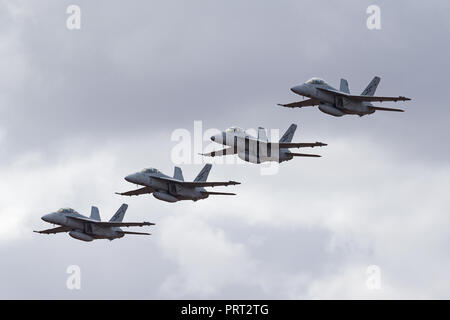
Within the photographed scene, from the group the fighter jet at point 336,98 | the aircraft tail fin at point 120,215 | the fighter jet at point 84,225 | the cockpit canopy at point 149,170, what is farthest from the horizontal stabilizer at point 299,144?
the aircraft tail fin at point 120,215

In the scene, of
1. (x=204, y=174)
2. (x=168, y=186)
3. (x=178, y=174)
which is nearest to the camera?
(x=168, y=186)

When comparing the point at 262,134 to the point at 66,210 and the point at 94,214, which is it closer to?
the point at 94,214

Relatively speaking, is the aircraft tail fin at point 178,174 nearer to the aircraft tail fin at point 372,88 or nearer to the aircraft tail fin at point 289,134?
the aircraft tail fin at point 289,134

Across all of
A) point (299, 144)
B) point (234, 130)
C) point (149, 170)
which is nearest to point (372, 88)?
point (299, 144)

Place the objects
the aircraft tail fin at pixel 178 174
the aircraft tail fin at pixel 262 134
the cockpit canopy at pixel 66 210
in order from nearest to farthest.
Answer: the aircraft tail fin at pixel 262 134 < the aircraft tail fin at pixel 178 174 < the cockpit canopy at pixel 66 210

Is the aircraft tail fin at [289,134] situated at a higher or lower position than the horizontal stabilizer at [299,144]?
higher

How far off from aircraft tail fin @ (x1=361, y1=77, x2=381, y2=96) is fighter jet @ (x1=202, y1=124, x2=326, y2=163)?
1221 cm

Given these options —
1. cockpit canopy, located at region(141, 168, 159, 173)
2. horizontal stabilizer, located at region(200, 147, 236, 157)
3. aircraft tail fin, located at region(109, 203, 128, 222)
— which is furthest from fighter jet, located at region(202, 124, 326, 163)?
aircraft tail fin, located at region(109, 203, 128, 222)

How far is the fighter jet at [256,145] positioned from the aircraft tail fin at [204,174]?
13769 millimetres

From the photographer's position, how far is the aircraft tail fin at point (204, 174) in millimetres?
160750

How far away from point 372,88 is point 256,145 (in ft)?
60.8

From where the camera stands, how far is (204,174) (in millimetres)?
161000

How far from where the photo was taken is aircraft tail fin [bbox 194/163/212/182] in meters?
161
